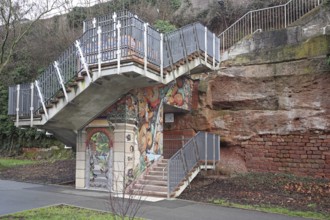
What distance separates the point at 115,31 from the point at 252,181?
765 centimetres

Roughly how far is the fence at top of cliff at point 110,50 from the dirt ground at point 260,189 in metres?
4.37

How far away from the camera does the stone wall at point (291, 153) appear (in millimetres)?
14219

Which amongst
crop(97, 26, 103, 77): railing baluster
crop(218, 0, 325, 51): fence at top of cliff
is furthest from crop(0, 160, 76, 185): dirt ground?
crop(218, 0, 325, 51): fence at top of cliff

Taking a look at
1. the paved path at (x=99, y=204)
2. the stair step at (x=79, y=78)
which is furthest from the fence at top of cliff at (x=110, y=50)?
the paved path at (x=99, y=204)

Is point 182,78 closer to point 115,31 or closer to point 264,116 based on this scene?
point 264,116

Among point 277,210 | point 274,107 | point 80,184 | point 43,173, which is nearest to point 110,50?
point 80,184

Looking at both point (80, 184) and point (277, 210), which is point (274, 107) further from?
point (80, 184)

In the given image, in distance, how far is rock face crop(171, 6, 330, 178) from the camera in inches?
568

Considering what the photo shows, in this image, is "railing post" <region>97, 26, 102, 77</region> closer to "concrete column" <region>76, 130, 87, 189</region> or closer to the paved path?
"concrete column" <region>76, 130, 87, 189</region>

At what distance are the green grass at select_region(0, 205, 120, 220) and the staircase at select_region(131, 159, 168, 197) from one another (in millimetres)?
2599

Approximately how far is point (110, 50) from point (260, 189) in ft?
23.4

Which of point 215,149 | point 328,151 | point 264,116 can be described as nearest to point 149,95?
point 215,149

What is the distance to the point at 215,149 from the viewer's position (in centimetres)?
1557

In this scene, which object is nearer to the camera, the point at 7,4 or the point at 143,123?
the point at 143,123
